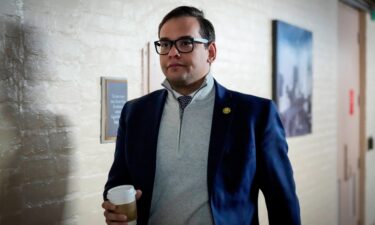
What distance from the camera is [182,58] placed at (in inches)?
55.9

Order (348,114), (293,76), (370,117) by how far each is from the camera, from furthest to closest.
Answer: (370,117)
(348,114)
(293,76)

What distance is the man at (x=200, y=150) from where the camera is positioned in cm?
138

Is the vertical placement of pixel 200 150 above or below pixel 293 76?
below

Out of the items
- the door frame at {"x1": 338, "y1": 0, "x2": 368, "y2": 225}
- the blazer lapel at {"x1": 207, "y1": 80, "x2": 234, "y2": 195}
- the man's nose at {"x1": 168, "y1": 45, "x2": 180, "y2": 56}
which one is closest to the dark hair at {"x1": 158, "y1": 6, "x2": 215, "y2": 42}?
the man's nose at {"x1": 168, "y1": 45, "x2": 180, "y2": 56}

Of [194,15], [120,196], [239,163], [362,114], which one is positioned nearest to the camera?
[120,196]

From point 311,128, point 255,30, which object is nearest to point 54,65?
point 255,30

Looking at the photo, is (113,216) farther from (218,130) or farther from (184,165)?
(218,130)

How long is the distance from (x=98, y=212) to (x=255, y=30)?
1.79 m

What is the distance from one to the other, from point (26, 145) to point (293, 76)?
2.38 meters

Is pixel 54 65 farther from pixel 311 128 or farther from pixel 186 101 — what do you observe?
pixel 311 128

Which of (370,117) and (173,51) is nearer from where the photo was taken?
(173,51)

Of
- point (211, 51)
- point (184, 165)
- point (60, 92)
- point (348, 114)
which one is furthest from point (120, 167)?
point (348, 114)

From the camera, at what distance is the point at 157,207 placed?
145cm

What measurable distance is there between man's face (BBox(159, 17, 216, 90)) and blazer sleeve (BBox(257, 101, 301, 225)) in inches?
13.7
